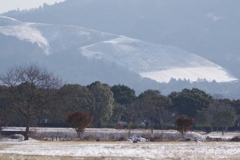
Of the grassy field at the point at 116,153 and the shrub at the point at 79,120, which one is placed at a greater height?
the shrub at the point at 79,120

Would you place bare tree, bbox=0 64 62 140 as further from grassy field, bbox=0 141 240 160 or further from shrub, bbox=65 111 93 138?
grassy field, bbox=0 141 240 160

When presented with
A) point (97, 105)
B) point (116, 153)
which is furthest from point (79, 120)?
point (97, 105)

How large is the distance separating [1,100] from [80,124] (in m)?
22.1

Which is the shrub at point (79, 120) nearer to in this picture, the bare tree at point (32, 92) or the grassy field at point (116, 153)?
the bare tree at point (32, 92)

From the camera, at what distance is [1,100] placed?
76250mm

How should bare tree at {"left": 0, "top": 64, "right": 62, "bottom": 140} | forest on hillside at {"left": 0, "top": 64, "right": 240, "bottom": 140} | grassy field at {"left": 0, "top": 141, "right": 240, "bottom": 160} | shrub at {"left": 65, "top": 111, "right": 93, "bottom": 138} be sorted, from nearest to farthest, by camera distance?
grassy field at {"left": 0, "top": 141, "right": 240, "bottom": 160}
bare tree at {"left": 0, "top": 64, "right": 62, "bottom": 140}
shrub at {"left": 65, "top": 111, "right": 93, "bottom": 138}
forest on hillside at {"left": 0, "top": 64, "right": 240, "bottom": 140}

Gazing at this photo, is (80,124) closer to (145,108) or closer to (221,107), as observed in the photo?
(145,108)

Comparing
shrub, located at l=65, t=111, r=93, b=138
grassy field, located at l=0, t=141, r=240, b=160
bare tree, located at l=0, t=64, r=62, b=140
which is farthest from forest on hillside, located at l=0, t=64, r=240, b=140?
→ grassy field, located at l=0, t=141, r=240, b=160

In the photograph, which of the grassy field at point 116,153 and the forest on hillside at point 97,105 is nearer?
the grassy field at point 116,153

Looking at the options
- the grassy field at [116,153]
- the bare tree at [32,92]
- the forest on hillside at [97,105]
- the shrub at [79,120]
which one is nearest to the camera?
the grassy field at [116,153]

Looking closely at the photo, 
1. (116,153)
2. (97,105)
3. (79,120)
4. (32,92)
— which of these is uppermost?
(97,105)

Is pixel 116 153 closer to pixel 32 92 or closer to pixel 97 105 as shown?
pixel 32 92

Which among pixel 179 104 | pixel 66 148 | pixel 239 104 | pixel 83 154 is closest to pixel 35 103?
pixel 66 148

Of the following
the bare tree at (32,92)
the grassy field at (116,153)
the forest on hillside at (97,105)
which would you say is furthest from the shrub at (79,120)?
the grassy field at (116,153)
